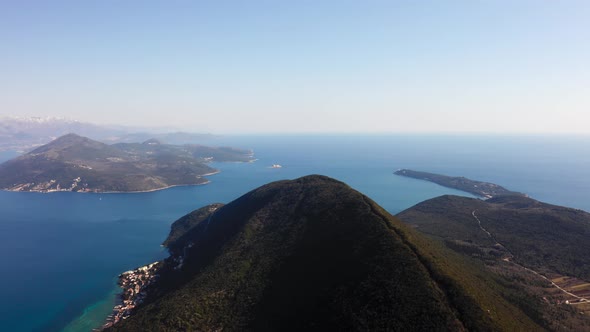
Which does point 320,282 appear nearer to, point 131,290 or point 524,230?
point 131,290

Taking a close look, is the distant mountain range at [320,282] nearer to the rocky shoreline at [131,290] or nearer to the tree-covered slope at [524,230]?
the rocky shoreline at [131,290]

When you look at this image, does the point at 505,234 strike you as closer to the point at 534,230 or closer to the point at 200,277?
the point at 534,230

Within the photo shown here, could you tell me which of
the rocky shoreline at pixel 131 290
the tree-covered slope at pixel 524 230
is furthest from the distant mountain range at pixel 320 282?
the tree-covered slope at pixel 524 230

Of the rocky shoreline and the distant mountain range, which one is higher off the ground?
the distant mountain range

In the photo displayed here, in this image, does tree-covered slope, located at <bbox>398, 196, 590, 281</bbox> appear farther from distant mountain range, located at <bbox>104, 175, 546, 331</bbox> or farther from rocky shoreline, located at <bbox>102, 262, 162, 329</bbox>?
rocky shoreline, located at <bbox>102, 262, 162, 329</bbox>

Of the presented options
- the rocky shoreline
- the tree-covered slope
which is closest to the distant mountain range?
the rocky shoreline

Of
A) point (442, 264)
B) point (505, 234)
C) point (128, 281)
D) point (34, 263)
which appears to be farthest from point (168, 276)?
point (505, 234)
